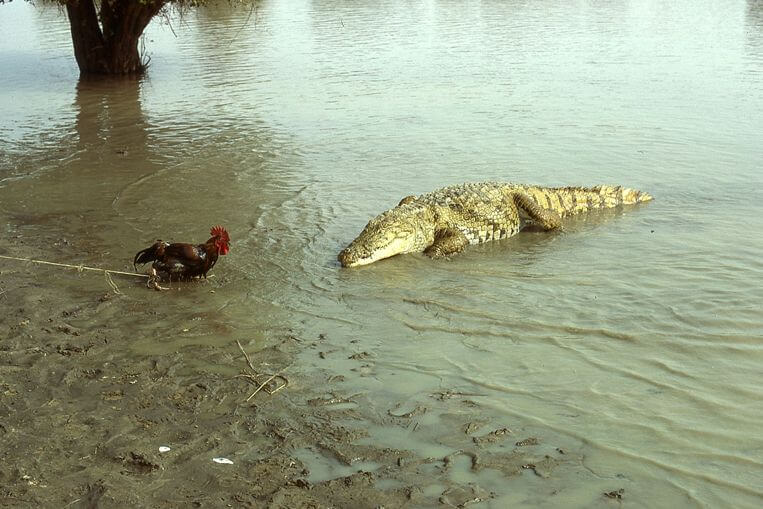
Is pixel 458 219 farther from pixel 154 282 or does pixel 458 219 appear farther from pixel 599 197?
pixel 154 282

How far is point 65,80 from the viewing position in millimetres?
22453

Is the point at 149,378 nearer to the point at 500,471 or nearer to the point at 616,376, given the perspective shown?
the point at 500,471

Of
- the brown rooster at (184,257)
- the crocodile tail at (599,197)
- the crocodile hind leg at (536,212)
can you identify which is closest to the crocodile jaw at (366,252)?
the brown rooster at (184,257)

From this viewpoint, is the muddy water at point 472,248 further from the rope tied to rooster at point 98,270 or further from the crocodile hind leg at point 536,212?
the crocodile hind leg at point 536,212

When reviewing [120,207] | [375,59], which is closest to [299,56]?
[375,59]

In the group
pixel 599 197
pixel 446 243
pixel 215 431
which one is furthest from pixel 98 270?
pixel 599 197

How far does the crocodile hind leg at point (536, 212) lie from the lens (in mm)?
10188

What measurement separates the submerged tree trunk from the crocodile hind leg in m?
14.7

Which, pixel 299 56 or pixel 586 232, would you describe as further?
pixel 299 56

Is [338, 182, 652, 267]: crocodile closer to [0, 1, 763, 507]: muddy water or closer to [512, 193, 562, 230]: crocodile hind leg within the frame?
[512, 193, 562, 230]: crocodile hind leg

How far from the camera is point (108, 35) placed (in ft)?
75.2

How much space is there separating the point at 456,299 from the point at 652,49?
19374 millimetres

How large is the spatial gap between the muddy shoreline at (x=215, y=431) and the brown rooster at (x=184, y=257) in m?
0.91

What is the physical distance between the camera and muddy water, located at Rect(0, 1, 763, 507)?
19.4ft
